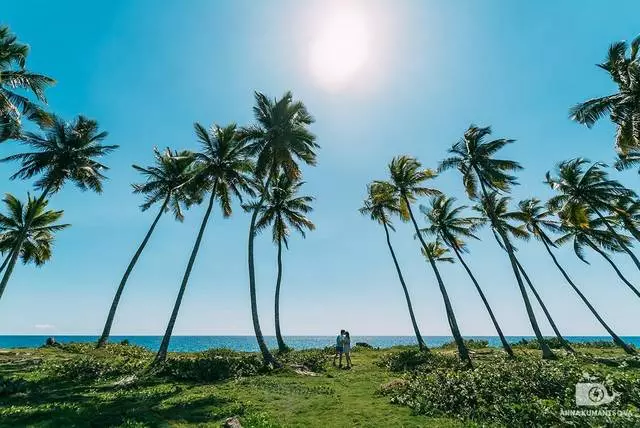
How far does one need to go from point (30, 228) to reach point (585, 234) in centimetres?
5494

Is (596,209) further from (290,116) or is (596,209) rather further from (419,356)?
(290,116)

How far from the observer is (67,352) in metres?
24.6

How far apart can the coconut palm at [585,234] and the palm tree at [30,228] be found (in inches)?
1789

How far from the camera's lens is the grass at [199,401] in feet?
31.0

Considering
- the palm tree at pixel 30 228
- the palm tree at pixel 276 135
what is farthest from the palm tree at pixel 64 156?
the palm tree at pixel 276 135

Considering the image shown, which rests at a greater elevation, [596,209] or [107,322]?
[596,209]

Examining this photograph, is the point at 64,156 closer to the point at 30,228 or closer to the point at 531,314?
the point at 30,228

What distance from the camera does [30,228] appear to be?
102 ft

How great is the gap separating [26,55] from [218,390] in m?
21.5

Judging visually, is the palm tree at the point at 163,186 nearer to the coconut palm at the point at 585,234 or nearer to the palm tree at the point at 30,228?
the palm tree at the point at 30,228

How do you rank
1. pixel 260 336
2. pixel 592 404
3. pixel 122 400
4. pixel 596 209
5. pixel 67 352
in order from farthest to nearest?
pixel 596 209 < pixel 67 352 < pixel 260 336 < pixel 122 400 < pixel 592 404

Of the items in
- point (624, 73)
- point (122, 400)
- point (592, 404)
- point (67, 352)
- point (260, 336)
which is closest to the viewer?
point (592, 404)

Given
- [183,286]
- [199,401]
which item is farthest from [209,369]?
[183,286]

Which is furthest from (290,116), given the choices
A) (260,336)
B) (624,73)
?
(624,73)
